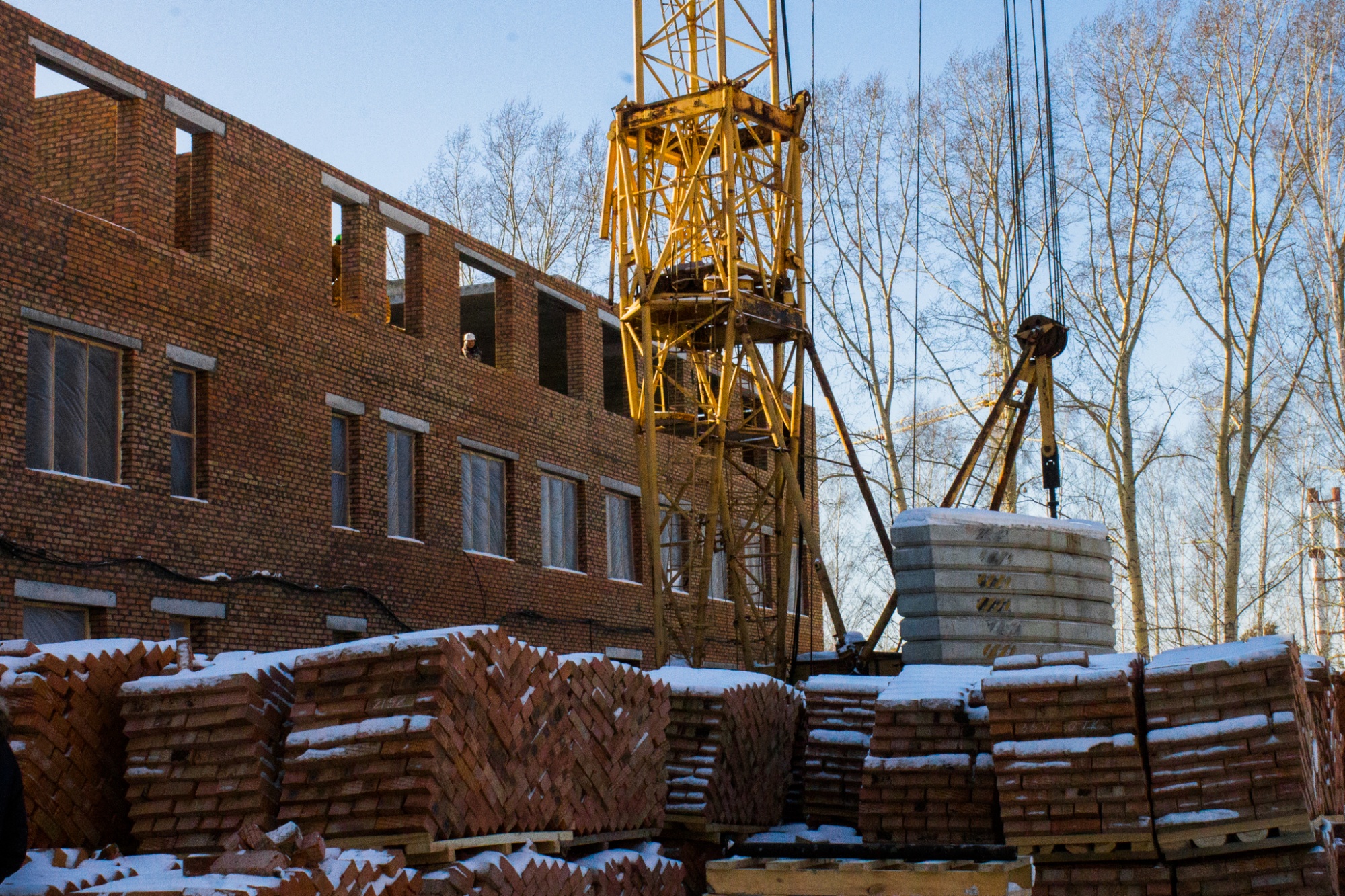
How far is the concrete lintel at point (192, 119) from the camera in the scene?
1675 cm

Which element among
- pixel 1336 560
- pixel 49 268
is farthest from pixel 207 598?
pixel 1336 560

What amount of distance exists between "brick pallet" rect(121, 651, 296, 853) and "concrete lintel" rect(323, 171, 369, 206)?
11593 mm

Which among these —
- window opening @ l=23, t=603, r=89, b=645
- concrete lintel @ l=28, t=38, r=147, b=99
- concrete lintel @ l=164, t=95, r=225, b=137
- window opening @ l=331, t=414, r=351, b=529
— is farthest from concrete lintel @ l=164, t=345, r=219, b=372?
window opening @ l=23, t=603, r=89, b=645

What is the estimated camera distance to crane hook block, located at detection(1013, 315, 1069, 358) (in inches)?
803

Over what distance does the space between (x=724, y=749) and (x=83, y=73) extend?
10.1 m

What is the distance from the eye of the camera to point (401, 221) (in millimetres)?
20844

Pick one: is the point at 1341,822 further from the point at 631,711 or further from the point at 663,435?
the point at 663,435

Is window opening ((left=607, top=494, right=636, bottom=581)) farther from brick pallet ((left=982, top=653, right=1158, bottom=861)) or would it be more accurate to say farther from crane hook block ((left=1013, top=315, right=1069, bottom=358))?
brick pallet ((left=982, top=653, right=1158, bottom=861))

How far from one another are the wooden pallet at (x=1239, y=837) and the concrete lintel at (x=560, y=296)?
55.3ft

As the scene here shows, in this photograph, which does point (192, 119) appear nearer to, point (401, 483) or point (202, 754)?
point (401, 483)

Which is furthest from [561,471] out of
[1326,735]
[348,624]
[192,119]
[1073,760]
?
[1073,760]

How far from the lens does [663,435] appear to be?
27.8 m

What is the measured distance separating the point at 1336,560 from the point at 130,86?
32489 millimetres

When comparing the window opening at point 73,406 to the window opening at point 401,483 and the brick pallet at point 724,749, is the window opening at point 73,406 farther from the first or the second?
the brick pallet at point 724,749
